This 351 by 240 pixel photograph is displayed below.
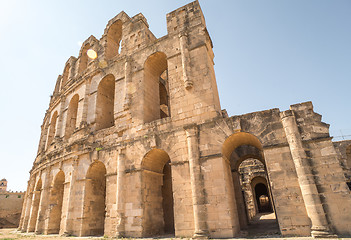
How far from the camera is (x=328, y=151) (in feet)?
23.4

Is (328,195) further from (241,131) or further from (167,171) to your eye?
(167,171)

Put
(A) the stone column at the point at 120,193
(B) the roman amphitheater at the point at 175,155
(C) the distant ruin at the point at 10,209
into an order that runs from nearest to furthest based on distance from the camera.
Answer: (B) the roman amphitheater at the point at 175,155 → (A) the stone column at the point at 120,193 → (C) the distant ruin at the point at 10,209

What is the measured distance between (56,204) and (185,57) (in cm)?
1163

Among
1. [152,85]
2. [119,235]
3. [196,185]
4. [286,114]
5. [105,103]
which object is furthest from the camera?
[105,103]

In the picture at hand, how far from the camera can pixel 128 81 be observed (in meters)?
12.1

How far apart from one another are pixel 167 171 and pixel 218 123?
5.30 metres

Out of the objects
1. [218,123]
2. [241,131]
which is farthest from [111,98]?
[241,131]

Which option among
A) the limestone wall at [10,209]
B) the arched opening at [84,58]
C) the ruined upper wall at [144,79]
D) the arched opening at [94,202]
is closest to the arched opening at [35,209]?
the ruined upper wall at [144,79]

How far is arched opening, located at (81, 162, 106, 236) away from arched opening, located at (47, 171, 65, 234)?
314 centimetres

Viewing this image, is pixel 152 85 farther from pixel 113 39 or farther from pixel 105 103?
pixel 113 39

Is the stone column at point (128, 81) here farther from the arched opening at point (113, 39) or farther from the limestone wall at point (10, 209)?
the limestone wall at point (10, 209)

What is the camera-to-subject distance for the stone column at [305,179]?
21.2 ft

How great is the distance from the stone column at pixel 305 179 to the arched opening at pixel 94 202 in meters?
8.61

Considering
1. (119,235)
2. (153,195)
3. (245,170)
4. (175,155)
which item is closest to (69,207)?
(119,235)
